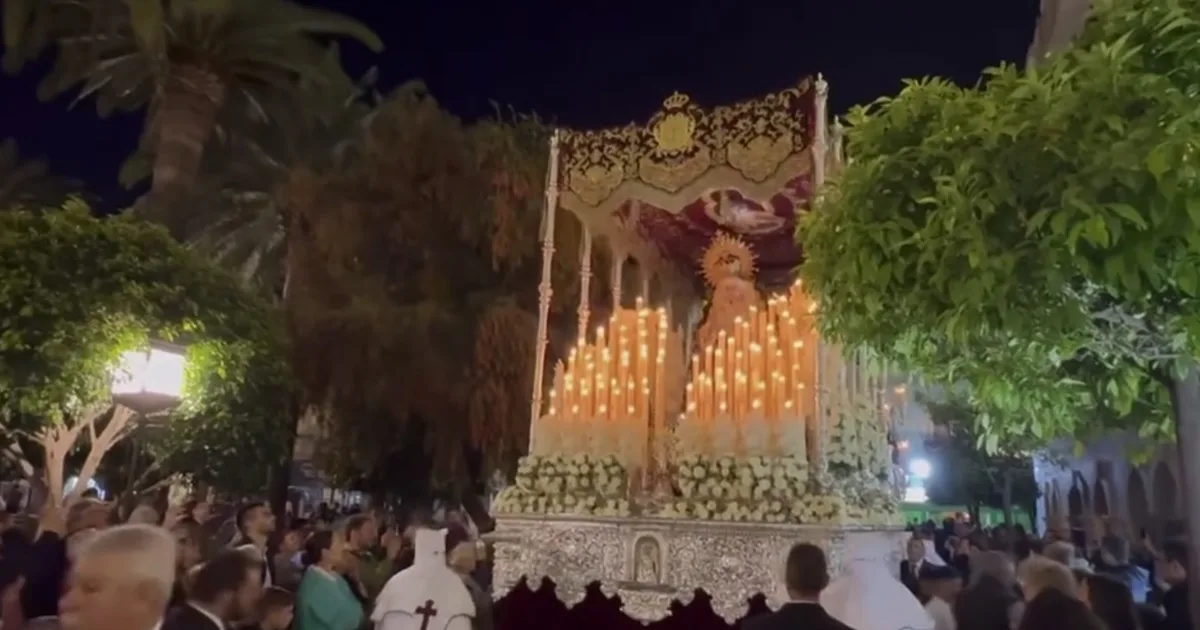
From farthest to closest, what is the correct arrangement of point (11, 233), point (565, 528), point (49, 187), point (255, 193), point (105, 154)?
point (105, 154), point (49, 187), point (255, 193), point (11, 233), point (565, 528)

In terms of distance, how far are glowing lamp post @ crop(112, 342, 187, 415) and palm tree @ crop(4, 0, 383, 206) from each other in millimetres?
6638

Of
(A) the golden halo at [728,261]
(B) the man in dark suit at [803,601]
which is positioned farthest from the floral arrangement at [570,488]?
(B) the man in dark suit at [803,601]

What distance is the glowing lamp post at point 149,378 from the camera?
13406mm

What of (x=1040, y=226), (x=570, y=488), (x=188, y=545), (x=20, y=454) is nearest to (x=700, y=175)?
(x=570, y=488)

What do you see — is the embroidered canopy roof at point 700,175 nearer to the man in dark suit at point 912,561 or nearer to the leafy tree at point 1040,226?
the man in dark suit at point 912,561

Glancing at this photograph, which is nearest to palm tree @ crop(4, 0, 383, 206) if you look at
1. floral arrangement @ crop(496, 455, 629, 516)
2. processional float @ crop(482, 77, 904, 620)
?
processional float @ crop(482, 77, 904, 620)

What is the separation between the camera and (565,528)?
9.34 meters

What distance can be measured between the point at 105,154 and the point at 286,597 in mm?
31441

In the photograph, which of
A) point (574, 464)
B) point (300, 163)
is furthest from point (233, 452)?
point (574, 464)

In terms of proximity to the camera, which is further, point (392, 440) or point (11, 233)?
point (392, 440)

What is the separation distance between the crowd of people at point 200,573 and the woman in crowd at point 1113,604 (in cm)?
371

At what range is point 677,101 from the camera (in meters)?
10.3

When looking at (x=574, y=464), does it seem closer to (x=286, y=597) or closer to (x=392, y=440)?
(x=286, y=597)

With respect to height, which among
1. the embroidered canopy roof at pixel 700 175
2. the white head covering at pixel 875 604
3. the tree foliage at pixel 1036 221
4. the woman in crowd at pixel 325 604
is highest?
the embroidered canopy roof at pixel 700 175
